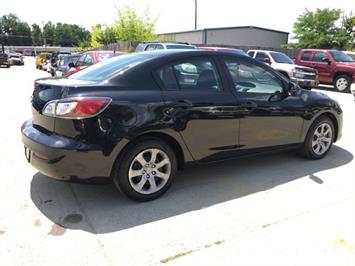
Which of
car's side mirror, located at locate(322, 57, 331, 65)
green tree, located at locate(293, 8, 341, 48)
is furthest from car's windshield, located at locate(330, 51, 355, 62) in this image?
green tree, located at locate(293, 8, 341, 48)

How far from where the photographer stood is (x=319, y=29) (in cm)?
4406

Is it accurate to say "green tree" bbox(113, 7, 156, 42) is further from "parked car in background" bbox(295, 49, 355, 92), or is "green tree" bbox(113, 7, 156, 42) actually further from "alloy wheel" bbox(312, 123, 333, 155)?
"alloy wheel" bbox(312, 123, 333, 155)

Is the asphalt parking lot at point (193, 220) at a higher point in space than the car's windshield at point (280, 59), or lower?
lower

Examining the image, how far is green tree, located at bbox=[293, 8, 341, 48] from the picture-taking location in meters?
42.5

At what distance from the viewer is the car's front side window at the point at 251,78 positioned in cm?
428

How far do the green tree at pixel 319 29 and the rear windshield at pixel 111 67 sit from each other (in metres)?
43.4

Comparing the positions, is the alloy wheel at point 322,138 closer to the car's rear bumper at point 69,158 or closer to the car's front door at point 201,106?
the car's front door at point 201,106

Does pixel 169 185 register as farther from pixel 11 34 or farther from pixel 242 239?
pixel 11 34

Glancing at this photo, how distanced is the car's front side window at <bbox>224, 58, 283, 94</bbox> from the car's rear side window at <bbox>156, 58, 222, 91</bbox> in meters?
0.26

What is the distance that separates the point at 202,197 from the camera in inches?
155

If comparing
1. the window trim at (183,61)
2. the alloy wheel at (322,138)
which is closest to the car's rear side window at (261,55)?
the alloy wheel at (322,138)

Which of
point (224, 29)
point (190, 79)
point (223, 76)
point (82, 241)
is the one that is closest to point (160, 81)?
point (190, 79)

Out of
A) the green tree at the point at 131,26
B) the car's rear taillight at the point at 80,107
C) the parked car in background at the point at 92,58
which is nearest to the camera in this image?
the car's rear taillight at the point at 80,107

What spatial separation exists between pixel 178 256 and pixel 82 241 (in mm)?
859
